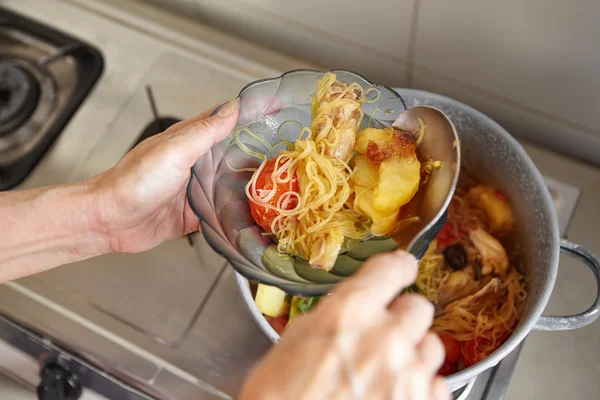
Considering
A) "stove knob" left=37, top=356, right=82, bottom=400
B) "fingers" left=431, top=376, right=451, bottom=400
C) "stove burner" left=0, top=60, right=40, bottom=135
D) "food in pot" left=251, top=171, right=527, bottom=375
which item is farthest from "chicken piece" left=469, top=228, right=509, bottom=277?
"stove burner" left=0, top=60, right=40, bottom=135

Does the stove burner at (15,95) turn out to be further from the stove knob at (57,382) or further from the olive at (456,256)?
the olive at (456,256)

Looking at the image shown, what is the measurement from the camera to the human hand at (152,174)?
61cm

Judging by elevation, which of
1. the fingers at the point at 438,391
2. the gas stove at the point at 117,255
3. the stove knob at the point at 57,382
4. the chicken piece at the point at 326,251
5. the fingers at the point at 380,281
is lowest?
the stove knob at the point at 57,382

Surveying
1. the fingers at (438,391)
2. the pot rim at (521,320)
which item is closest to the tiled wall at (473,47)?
the pot rim at (521,320)

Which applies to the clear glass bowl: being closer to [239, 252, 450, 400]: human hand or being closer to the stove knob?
[239, 252, 450, 400]: human hand

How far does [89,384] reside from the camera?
2.48 feet

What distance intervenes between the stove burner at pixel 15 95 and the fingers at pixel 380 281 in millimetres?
665

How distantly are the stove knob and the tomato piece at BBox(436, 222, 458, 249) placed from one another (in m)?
0.49

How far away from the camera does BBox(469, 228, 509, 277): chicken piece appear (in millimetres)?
700

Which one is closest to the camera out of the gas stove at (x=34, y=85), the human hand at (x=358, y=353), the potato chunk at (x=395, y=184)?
the human hand at (x=358, y=353)

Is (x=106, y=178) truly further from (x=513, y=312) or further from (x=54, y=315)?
(x=513, y=312)

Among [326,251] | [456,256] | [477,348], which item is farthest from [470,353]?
[326,251]

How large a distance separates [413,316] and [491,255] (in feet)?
1.02

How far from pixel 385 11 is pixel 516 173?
30cm
